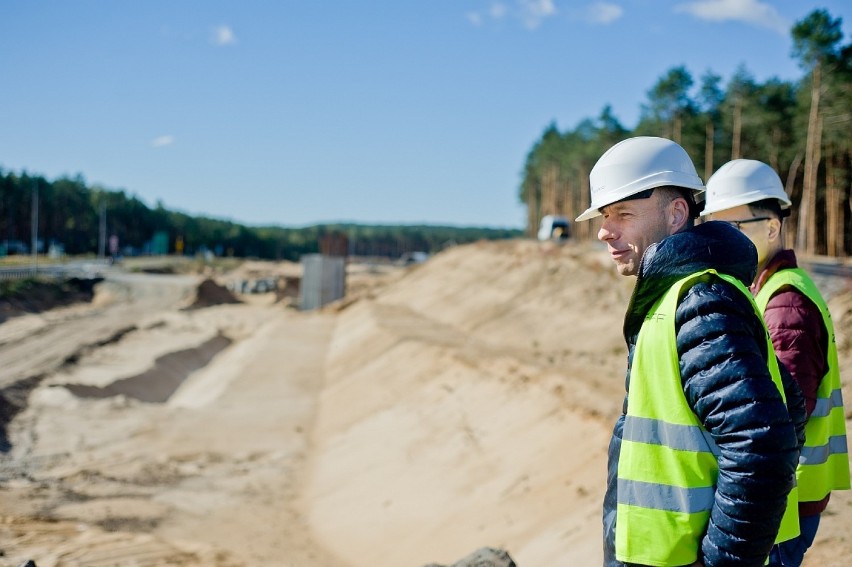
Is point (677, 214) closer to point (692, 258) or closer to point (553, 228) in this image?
point (692, 258)

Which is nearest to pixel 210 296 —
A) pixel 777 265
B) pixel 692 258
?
pixel 777 265

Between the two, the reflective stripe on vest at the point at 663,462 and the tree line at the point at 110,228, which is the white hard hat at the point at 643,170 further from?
the tree line at the point at 110,228

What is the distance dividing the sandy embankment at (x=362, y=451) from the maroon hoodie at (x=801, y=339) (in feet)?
8.31

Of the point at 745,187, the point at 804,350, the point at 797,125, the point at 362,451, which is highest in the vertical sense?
the point at 797,125

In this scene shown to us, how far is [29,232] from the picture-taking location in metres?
76.3

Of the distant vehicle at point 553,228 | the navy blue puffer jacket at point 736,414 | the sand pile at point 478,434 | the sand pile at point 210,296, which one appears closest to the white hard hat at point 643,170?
the navy blue puffer jacket at point 736,414

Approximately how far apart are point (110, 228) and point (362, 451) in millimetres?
83057

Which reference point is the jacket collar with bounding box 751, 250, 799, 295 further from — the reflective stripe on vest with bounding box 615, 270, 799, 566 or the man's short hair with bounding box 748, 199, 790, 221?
the reflective stripe on vest with bounding box 615, 270, 799, 566

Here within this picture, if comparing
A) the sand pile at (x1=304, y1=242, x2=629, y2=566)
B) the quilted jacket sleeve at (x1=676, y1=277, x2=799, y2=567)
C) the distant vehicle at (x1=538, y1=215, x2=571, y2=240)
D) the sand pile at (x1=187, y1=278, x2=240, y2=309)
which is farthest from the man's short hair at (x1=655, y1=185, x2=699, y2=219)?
the sand pile at (x1=187, y1=278, x2=240, y2=309)

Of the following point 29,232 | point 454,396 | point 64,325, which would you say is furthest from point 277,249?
point 454,396

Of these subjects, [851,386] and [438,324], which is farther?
[438,324]

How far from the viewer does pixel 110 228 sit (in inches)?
3450

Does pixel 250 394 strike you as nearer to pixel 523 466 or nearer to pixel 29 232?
pixel 523 466

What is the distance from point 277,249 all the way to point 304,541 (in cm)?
10753
